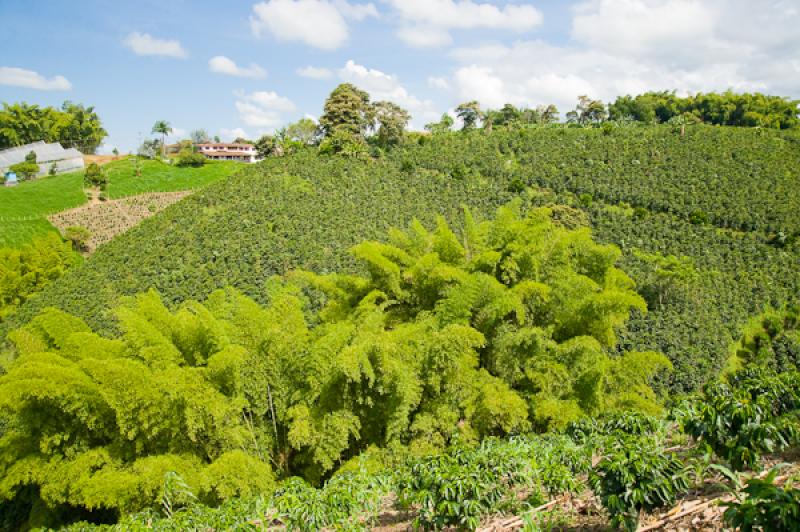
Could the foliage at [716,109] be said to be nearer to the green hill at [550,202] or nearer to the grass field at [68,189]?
the green hill at [550,202]

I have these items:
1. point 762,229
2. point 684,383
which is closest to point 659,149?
point 762,229

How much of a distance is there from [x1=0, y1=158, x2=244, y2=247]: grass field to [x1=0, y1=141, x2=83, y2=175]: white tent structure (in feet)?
7.71

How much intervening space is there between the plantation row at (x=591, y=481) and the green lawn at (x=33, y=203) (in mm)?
24702

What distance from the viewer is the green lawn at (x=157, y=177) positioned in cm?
2986

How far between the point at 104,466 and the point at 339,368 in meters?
2.94

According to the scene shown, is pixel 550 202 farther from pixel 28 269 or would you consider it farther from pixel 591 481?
pixel 28 269

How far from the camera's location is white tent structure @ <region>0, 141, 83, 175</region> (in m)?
Answer: 32.1

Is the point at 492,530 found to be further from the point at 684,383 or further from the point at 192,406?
the point at 684,383

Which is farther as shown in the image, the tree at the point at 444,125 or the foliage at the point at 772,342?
the tree at the point at 444,125

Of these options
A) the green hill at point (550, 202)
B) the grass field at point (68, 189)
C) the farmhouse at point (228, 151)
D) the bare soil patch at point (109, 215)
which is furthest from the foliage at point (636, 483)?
the farmhouse at point (228, 151)

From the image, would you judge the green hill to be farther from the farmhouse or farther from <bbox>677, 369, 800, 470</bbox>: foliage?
the farmhouse

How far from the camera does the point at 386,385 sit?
217 inches

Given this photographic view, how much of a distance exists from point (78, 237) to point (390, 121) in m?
17.3

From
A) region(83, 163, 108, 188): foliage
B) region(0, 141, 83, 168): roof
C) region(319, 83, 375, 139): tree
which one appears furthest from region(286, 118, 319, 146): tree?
region(0, 141, 83, 168): roof
